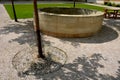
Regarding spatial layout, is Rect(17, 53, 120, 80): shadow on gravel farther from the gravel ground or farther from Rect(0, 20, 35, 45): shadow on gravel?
Rect(0, 20, 35, 45): shadow on gravel

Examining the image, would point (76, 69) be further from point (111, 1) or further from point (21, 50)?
point (111, 1)

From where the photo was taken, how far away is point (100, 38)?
27.3ft

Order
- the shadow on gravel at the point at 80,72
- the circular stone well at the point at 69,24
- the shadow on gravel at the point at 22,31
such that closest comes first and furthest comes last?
1. the shadow on gravel at the point at 80,72
2. the shadow on gravel at the point at 22,31
3. the circular stone well at the point at 69,24

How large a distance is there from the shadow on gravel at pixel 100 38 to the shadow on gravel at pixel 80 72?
1849 millimetres

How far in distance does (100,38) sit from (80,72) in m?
3.87

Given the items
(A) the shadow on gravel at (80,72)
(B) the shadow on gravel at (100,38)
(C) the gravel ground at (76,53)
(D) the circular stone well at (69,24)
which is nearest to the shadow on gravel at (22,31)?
(C) the gravel ground at (76,53)

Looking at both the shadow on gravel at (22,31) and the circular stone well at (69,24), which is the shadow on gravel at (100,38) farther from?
the shadow on gravel at (22,31)

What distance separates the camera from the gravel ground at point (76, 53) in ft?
15.9

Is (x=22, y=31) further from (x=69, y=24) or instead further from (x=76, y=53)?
(x=76, y=53)

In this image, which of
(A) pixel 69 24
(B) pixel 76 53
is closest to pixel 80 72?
(B) pixel 76 53

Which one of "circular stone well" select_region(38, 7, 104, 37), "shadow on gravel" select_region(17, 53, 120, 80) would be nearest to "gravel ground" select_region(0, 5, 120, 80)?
"shadow on gravel" select_region(17, 53, 120, 80)

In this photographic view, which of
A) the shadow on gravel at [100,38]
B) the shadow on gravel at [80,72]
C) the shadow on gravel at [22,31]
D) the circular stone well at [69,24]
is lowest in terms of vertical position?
the shadow on gravel at [80,72]

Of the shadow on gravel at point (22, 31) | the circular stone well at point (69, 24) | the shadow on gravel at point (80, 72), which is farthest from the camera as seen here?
the circular stone well at point (69, 24)

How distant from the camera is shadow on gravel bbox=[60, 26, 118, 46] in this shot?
25.4 feet
